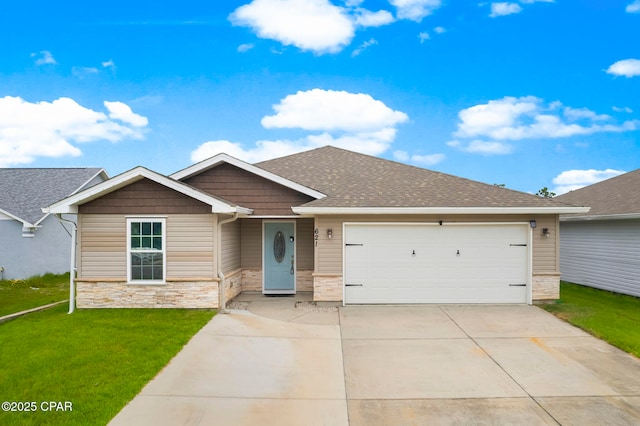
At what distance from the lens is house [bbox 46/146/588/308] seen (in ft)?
32.1

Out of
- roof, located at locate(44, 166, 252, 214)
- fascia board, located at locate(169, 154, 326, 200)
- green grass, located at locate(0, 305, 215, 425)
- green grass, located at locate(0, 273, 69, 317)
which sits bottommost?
green grass, located at locate(0, 273, 69, 317)

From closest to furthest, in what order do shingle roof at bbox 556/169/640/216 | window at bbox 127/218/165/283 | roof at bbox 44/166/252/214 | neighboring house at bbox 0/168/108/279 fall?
1. roof at bbox 44/166/252/214
2. window at bbox 127/218/165/283
3. shingle roof at bbox 556/169/640/216
4. neighboring house at bbox 0/168/108/279

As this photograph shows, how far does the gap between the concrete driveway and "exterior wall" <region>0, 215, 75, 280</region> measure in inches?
500

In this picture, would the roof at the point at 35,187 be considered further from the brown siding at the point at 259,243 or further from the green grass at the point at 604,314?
the green grass at the point at 604,314

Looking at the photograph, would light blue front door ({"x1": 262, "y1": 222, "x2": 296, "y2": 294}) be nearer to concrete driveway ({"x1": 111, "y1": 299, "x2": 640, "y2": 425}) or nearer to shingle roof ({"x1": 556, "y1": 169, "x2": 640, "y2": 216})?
concrete driveway ({"x1": 111, "y1": 299, "x2": 640, "y2": 425})

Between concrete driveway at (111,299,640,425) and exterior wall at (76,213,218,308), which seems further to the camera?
exterior wall at (76,213,218,308)

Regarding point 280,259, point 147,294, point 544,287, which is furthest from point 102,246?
point 544,287

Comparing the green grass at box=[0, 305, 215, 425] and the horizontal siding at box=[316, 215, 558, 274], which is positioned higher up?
the horizontal siding at box=[316, 215, 558, 274]

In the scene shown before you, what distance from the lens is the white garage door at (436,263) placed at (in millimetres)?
10664

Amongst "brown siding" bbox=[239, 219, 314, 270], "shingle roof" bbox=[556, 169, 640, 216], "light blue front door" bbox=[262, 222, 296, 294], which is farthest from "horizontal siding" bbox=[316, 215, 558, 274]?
"shingle roof" bbox=[556, 169, 640, 216]

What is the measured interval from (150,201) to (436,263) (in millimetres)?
7432

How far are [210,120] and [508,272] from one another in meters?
12.4

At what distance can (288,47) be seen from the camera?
1579 cm

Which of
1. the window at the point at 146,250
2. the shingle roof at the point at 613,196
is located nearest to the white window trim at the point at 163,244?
the window at the point at 146,250
